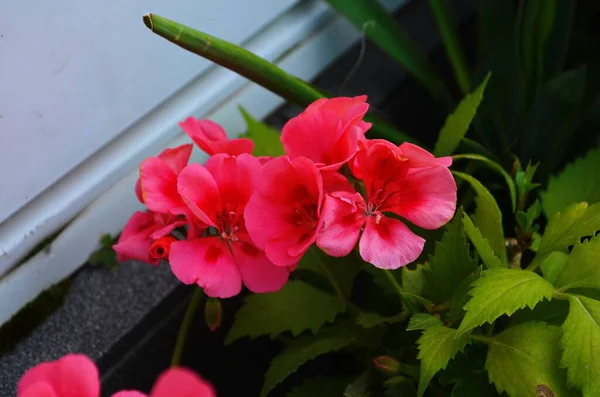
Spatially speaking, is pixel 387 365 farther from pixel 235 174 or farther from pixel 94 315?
pixel 94 315

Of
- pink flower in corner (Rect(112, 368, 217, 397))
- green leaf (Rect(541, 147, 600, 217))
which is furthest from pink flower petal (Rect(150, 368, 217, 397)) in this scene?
green leaf (Rect(541, 147, 600, 217))

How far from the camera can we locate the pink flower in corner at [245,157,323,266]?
42cm

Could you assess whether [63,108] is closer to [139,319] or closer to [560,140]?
[139,319]

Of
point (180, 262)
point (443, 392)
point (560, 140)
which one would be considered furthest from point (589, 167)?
point (180, 262)

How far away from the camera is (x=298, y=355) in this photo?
1.91ft

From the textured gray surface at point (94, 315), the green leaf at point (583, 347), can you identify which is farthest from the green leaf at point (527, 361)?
the textured gray surface at point (94, 315)

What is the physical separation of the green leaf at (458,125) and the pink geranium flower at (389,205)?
14 cm

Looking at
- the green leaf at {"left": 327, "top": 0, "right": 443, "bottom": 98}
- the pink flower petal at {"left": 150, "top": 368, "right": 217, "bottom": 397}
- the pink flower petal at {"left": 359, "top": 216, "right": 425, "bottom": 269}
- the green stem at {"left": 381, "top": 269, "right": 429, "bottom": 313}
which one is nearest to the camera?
the pink flower petal at {"left": 150, "top": 368, "right": 217, "bottom": 397}

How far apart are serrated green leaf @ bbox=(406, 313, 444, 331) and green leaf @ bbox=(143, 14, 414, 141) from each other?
21 centimetres

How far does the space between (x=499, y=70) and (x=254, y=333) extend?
455 millimetres

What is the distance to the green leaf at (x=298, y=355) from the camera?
22.2 inches

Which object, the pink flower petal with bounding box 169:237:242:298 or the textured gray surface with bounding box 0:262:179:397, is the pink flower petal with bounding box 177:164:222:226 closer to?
the pink flower petal with bounding box 169:237:242:298

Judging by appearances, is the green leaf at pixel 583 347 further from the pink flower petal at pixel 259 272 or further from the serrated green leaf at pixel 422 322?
the pink flower petal at pixel 259 272

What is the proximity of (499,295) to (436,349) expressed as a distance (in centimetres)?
6
